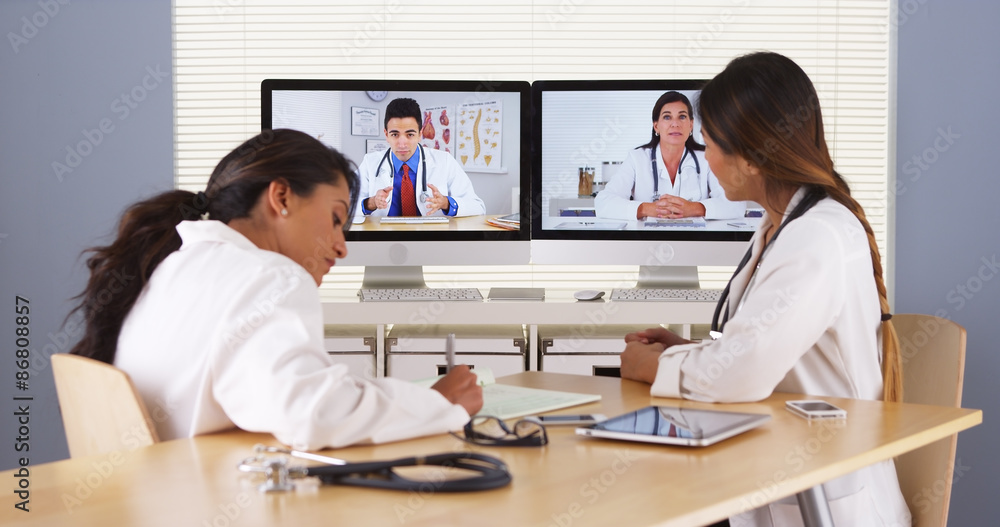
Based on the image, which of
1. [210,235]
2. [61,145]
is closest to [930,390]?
[210,235]

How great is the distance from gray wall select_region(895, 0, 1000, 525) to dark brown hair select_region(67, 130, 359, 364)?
255 cm

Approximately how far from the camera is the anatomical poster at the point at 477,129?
9.46ft

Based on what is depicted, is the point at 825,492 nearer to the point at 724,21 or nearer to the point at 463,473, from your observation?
the point at 463,473

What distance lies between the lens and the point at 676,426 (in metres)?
1.05

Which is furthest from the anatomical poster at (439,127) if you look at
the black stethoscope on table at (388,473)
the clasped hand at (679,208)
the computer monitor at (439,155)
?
the black stethoscope on table at (388,473)

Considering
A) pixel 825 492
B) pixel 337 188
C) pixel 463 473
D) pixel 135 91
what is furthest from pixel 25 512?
pixel 135 91

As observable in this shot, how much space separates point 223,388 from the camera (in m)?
1.01

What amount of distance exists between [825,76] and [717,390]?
249 centimetres

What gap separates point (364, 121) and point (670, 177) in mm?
1061

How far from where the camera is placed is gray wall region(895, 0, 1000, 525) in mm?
3131

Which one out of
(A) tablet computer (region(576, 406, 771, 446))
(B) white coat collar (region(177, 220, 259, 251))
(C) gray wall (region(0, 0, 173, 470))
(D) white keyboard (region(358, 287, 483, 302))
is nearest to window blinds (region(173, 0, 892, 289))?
(C) gray wall (region(0, 0, 173, 470))

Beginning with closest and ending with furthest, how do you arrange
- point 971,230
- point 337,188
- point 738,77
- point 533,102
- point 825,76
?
point 337,188 < point 738,77 < point 533,102 < point 971,230 < point 825,76

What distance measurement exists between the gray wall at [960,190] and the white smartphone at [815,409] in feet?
7.58

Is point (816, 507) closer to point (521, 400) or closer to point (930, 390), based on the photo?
point (521, 400)
